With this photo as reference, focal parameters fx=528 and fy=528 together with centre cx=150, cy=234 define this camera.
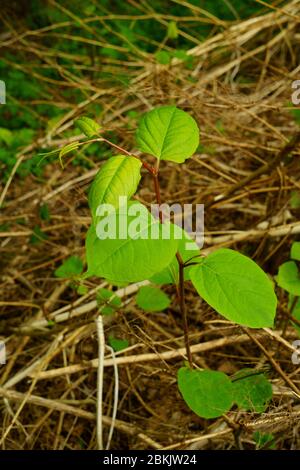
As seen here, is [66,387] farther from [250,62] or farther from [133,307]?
[250,62]

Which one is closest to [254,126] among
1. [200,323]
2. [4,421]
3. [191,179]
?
[191,179]

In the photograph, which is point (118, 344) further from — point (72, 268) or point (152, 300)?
point (72, 268)

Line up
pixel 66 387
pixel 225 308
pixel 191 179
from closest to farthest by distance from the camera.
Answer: pixel 225 308
pixel 66 387
pixel 191 179

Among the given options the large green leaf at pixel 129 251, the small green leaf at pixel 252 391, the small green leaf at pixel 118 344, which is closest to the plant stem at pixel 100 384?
the small green leaf at pixel 118 344

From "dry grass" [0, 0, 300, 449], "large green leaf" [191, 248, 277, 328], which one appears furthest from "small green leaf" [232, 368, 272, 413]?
"large green leaf" [191, 248, 277, 328]

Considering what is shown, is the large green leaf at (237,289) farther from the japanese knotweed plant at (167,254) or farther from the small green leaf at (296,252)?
the small green leaf at (296,252)

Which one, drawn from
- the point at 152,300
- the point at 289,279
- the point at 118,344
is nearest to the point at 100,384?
the point at 118,344
